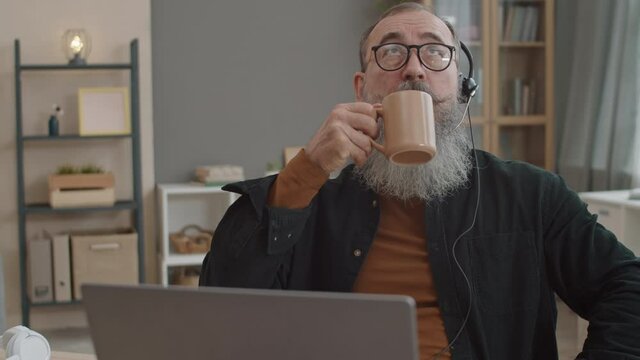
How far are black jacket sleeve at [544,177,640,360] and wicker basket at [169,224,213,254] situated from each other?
121 inches

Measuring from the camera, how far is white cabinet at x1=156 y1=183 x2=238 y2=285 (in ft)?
→ 14.9

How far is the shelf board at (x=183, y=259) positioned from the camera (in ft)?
14.9

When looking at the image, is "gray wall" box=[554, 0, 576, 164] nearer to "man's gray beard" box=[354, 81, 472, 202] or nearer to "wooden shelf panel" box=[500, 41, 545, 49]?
"wooden shelf panel" box=[500, 41, 545, 49]

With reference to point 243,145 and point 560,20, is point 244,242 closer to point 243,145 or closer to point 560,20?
point 243,145

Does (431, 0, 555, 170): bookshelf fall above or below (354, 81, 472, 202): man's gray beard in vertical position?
above

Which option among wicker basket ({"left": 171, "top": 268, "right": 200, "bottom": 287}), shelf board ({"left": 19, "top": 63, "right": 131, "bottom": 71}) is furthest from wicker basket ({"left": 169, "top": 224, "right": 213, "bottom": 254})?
shelf board ({"left": 19, "top": 63, "right": 131, "bottom": 71})

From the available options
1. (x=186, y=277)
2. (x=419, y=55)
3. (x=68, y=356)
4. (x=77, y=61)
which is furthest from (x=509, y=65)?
(x=68, y=356)

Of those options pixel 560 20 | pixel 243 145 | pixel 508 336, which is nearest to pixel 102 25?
pixel 243 145

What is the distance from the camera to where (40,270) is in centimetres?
444

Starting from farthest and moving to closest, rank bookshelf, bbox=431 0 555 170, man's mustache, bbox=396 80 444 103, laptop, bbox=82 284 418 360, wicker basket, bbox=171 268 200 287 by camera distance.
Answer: bookshelf, bbox=431 0 555 170, wicker basket, bbox=171 268 200 287, man's mustache, bbox=396 80 444 103, laptop, bbox=82 284 418 360

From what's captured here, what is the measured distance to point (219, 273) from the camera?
1616 mm

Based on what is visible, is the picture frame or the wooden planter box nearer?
the wooden planter box

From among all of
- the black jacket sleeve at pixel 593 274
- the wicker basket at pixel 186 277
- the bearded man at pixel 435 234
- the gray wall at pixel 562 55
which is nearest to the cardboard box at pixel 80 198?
the wicker basket at pixel 186 277

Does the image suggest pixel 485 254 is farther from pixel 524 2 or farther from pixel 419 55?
pixel 524 2
